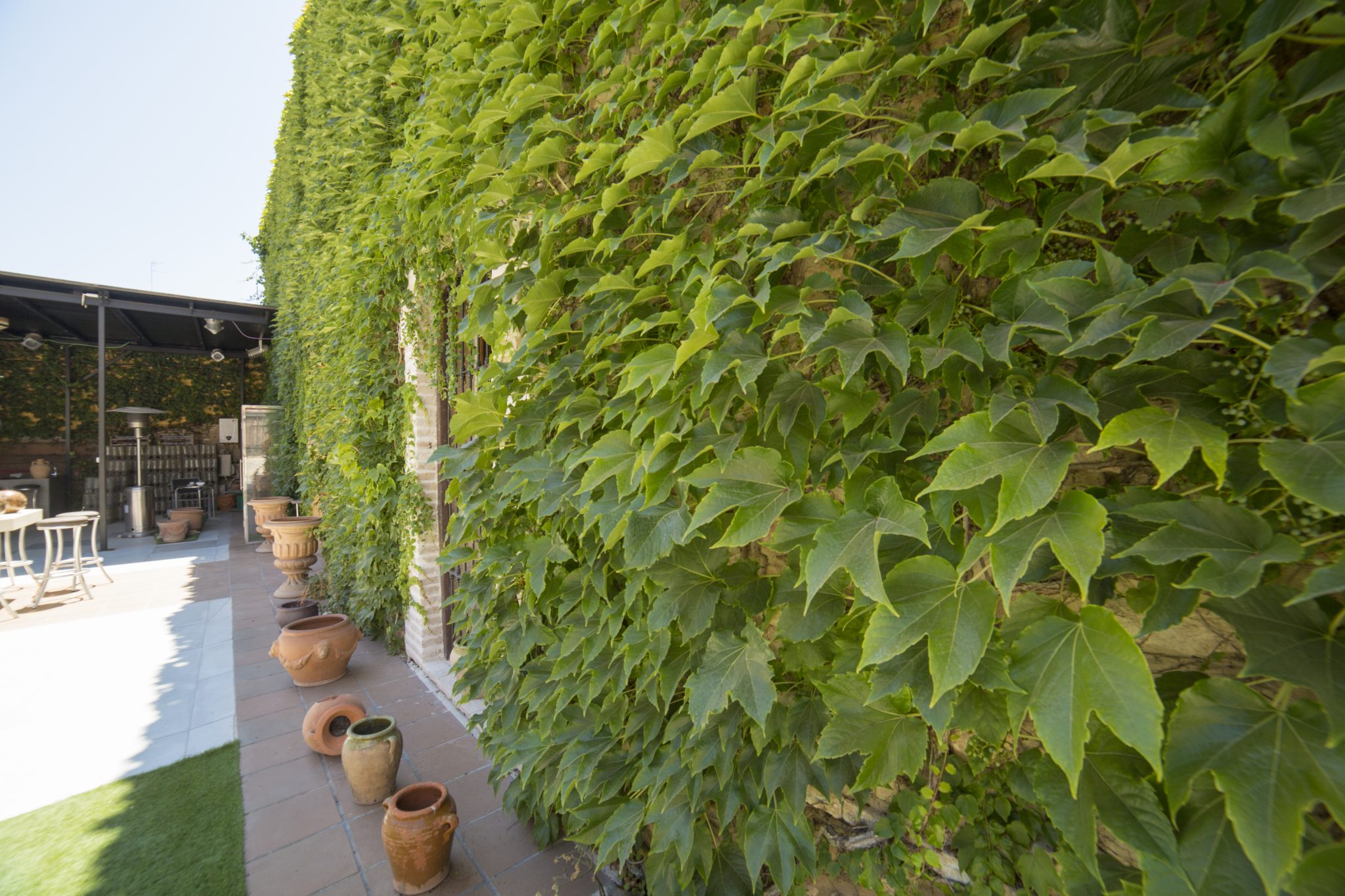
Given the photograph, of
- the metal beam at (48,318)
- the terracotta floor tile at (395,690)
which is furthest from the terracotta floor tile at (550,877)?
the metal beam at (48,318)

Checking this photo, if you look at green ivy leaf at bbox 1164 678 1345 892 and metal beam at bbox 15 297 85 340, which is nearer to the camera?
green ivy leaf at bbox 1164 678 1345 892

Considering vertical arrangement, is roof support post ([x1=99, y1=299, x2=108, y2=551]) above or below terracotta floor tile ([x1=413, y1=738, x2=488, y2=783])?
above

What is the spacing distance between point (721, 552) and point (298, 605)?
14.6ft

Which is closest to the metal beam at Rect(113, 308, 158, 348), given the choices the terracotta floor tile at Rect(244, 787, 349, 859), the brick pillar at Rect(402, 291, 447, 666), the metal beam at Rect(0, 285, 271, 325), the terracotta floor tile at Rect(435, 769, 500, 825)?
the metal beam at Rect(0, 285, 271, 325)

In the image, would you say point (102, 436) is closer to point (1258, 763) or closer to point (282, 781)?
point (282, 781)

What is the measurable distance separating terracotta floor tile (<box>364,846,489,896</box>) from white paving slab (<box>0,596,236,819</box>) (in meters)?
1.70

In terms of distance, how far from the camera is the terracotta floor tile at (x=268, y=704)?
332 centimetres

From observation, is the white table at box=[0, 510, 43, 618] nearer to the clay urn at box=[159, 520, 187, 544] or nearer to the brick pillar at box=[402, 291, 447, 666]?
the clay urn at box=[159, 520, 187, 544]

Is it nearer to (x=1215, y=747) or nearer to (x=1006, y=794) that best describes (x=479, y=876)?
(x=1006, y=794)

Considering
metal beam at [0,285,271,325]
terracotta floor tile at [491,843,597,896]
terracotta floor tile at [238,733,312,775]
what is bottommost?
terracotta floor tile at [491,843,597,896]

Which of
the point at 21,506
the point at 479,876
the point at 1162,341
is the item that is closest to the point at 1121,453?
the point at 1162,341

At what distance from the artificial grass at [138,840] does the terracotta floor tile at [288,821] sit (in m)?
0.04

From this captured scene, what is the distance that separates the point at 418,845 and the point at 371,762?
666 mm

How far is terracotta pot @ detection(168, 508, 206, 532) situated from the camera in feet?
30.6
